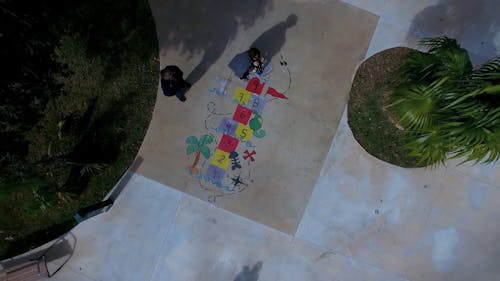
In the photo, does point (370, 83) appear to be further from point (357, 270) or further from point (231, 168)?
point (357, 270)

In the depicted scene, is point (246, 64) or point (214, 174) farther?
point (214, 174)

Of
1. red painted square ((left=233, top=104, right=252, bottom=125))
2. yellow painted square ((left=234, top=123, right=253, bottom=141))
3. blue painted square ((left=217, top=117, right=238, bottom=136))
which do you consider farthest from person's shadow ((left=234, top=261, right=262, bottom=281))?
red painted square ((left=233, top=104, right=252, bottom=125))

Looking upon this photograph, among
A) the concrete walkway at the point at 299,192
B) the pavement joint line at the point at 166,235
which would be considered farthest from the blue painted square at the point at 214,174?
the pavement joint line at the point at 166,235

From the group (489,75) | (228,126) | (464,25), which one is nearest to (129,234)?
(228,126)

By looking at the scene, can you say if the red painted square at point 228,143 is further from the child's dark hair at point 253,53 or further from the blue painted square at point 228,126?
the child's dark hair at point 253,53

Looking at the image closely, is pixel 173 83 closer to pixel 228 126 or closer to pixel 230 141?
pixel 228 126

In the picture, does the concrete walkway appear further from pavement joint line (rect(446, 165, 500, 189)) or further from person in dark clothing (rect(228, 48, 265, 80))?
person in dark clothing (rect(228, 48, 265, 80))
